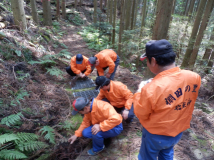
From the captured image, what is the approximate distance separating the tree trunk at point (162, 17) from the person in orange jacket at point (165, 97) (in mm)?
2328

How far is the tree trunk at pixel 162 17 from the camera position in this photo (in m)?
3.26

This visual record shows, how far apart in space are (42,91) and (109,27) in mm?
9176

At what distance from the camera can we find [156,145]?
1726 mm

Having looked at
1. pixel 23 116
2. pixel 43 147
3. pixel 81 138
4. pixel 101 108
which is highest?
pixel 101 108

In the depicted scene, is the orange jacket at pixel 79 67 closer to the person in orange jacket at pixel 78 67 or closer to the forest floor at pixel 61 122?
the person in orange jacket at pixel 78 67

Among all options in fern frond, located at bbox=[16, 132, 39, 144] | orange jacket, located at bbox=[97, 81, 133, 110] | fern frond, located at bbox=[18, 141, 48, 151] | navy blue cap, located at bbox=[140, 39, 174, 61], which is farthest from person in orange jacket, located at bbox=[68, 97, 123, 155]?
navy blue cap, located at bbox=[140, 39, 174, 61]

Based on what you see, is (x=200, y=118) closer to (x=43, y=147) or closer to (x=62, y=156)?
(x=62, y=156)

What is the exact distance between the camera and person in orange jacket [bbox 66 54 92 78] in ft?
16.8

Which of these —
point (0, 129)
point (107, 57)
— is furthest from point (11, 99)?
point (107, 57)

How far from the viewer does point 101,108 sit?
8.46 feet

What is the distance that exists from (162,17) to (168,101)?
2.77 metres

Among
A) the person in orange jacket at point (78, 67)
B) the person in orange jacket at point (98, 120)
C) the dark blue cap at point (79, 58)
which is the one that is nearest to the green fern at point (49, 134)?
the person in orange jacket at point (98, 120)

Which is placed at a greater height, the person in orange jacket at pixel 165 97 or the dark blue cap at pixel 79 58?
the person in orange jacket at pixel 165 97

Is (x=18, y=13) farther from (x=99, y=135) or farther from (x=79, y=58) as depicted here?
(x=99, y=135)
